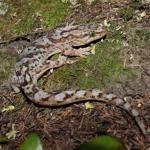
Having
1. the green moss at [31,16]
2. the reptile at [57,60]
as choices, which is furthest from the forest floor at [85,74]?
the reptile at [57,60]

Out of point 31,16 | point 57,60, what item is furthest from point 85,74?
point 31,16

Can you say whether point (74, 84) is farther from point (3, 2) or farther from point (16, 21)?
point (3, 2)

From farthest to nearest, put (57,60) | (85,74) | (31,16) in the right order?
(31,16)
(57,60)
(85,74)

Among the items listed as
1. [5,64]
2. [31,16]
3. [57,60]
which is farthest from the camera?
[31,16]

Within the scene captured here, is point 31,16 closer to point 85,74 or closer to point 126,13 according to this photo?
point 126,13

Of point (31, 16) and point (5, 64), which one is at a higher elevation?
point (31, 16)

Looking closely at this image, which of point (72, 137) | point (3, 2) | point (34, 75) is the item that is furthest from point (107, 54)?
point (3, 2)

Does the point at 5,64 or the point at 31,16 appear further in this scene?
the point at 31,16
